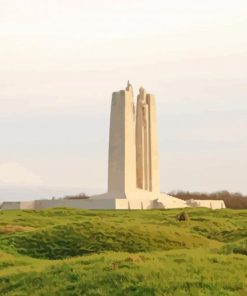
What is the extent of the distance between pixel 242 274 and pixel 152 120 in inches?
1518

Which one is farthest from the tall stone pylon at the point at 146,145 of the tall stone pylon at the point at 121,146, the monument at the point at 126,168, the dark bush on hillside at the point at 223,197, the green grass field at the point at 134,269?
the green grass field at the point at 134,269

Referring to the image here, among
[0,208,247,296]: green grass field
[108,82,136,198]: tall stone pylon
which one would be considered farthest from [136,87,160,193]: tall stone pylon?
[0,208,247,296]: green grass field

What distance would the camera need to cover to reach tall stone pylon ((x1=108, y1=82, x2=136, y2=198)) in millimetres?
44781

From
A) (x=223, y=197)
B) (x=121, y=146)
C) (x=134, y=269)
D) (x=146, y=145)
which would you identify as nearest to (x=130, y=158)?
(x=121, y=146)

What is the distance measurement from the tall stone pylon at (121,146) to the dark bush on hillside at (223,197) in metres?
18.1

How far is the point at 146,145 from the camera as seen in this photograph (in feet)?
160

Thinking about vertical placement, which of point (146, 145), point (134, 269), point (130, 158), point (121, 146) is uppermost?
point (146, 145)

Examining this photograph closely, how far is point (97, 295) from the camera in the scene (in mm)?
10617

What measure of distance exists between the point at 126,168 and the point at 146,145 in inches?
168

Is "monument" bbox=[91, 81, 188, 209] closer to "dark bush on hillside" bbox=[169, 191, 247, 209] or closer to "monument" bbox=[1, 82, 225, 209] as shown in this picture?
"monument" bbox=[1, 82, 225, 209]

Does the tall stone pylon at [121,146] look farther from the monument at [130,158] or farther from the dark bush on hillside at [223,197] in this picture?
the dark bush on hillside at [223,197]

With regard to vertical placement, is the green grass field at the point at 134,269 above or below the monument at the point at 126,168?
below

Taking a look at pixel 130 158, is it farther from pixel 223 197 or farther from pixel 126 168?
pixel 223 197

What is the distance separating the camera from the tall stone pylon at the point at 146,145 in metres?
48.3
